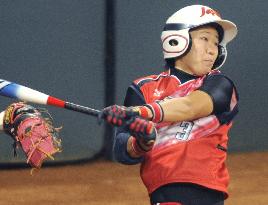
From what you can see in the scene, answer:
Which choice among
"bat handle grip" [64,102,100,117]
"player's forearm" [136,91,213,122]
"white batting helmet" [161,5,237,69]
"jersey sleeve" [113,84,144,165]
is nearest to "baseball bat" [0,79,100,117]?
"bat handle grip" [64,102,100,117]

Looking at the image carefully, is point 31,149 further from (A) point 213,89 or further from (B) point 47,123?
(A) point 213,89

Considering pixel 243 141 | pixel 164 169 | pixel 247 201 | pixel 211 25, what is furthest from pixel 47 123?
pixel 243 141

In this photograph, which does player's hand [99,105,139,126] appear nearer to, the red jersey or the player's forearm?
the player's forearm

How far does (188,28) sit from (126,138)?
2.14 feet

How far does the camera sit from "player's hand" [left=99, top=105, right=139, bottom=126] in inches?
122

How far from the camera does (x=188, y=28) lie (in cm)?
358

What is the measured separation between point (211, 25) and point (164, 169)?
31.8 inches

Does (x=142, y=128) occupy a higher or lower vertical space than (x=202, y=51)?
lower

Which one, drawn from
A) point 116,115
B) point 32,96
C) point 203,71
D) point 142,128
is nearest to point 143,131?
point 142,128

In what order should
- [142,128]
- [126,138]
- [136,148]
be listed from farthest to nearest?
[126,138] → [136,148] → [142,128]

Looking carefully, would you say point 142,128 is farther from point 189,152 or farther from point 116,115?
point 189,152

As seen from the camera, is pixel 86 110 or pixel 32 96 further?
pixel 32 96

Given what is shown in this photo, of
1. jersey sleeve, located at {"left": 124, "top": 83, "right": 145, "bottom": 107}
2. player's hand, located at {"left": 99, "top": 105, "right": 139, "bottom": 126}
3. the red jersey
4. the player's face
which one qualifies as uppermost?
the player's face

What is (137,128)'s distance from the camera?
309 centimetres
